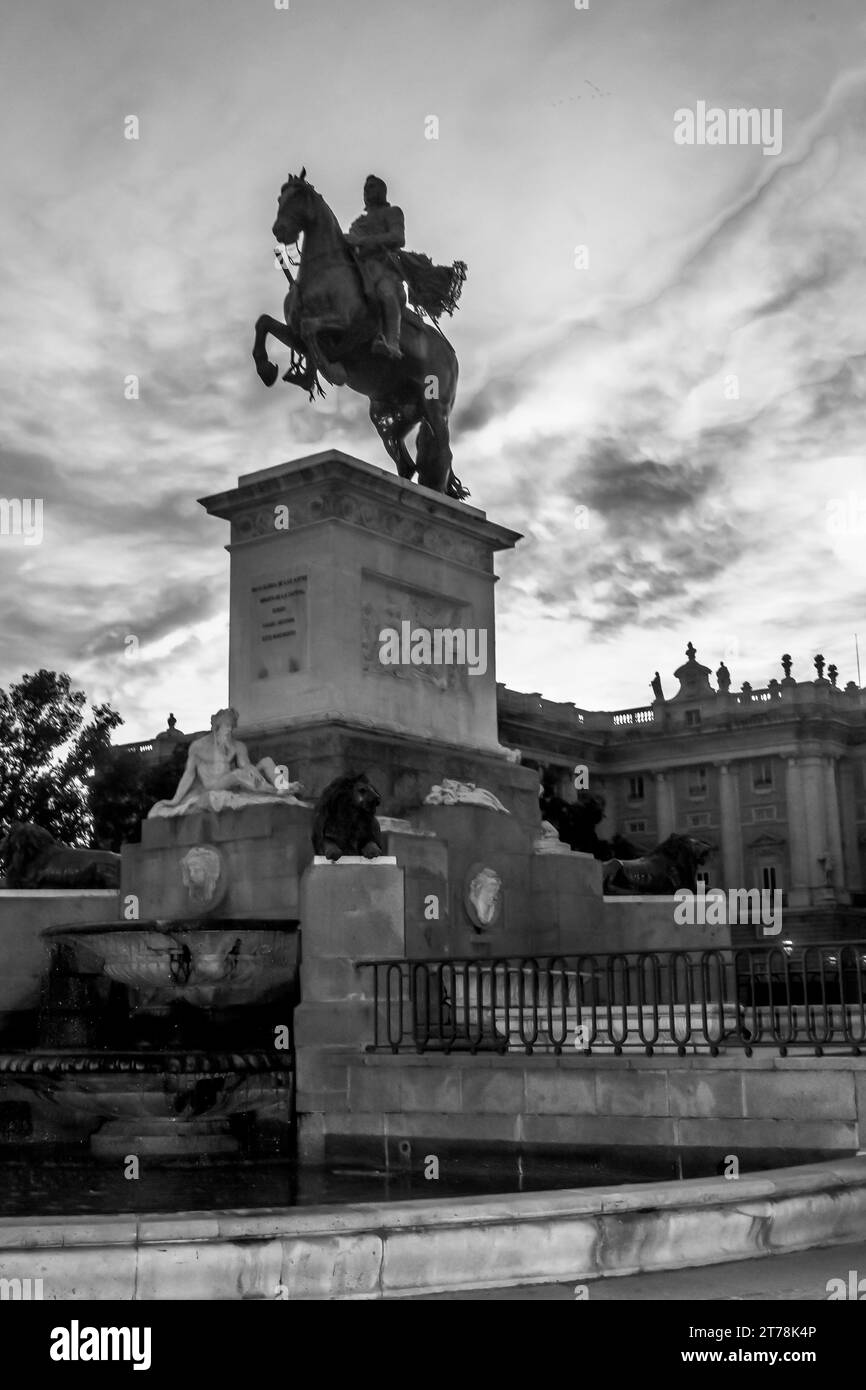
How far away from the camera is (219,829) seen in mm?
17641

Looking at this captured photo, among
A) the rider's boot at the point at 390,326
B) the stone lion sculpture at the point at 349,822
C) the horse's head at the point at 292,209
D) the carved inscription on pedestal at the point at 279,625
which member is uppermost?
the horse's head at the point at 292,209

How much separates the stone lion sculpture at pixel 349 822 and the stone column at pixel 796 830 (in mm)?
99033

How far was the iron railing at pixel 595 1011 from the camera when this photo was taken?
39.0ft

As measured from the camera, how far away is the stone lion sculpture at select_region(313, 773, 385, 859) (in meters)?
15.7

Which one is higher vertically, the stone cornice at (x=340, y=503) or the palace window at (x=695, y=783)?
the palace window at (x=695, y=783)

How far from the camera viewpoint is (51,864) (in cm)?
1967

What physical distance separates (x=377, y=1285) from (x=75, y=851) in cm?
1327

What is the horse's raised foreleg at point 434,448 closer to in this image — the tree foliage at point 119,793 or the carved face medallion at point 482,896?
the carved face medallion at point 482,896

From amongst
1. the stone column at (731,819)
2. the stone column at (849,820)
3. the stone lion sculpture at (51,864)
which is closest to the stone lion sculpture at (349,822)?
the stone lion sculpture at (51,864)

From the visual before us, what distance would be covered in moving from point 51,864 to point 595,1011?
342 inches

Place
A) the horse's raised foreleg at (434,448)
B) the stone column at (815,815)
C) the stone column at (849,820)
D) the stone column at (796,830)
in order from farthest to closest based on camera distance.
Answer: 1. the stone column at (849,820)
2. the stone column at (796,830)
3. the stone column at (815,815)
4. the horse's raised foreleg at (434,448)
